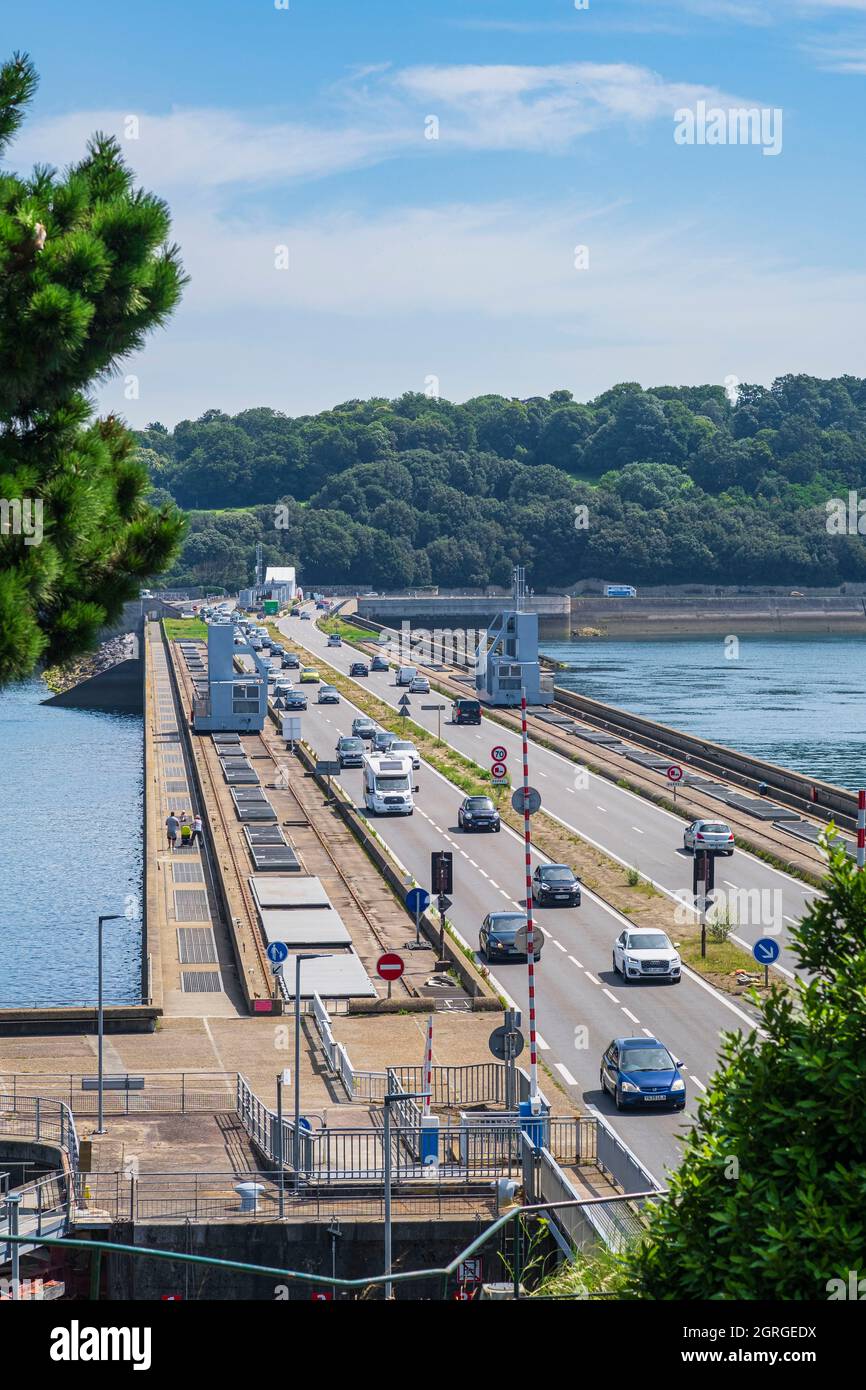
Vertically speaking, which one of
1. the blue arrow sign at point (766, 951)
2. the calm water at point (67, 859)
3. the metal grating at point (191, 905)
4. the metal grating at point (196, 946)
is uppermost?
the blue arrow sign at point (766, 951)

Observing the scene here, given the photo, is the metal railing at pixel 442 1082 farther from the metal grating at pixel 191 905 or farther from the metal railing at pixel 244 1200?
the metal grating at pixel 191 905

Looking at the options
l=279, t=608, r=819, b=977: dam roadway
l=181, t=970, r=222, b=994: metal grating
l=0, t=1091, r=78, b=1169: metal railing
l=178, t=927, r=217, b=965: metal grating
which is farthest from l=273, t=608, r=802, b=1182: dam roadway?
l=0, t=1091, r=78, b=1169: metal railing

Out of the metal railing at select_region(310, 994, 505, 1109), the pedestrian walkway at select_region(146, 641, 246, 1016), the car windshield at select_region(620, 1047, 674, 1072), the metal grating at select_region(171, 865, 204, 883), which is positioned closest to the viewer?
the metal railing at select_region(310, 994, 505, 1109)

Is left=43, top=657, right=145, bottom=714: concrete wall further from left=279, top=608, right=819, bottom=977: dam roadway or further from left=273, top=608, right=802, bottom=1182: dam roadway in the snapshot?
left=273, top=608, right=802, bottom=1182: dam roadway

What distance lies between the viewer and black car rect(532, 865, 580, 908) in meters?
43.2

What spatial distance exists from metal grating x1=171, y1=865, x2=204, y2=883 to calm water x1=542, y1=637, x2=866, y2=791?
28967 mm

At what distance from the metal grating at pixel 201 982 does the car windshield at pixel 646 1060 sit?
1166cm

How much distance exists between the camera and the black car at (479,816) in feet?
179

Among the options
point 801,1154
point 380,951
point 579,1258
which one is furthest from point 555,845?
point 801,1154

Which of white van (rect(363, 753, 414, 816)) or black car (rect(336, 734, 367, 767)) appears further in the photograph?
black car (rect(336, 734, 367, 767))

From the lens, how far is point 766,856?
161 feet

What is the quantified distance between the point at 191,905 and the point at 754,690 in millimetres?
85736

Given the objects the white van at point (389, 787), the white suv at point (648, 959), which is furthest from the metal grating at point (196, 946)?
the white van at point (389, 787)
